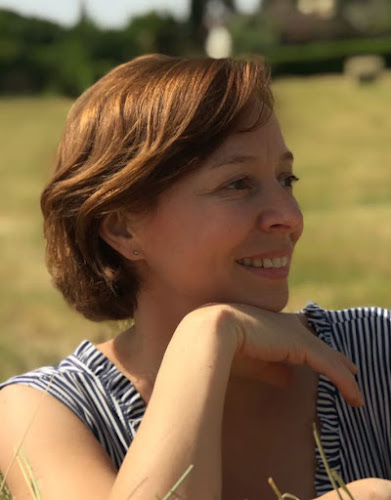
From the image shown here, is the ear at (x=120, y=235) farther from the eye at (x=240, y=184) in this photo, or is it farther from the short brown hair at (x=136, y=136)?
the eye at (x=240, y=184)

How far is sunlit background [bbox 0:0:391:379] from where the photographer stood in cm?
898

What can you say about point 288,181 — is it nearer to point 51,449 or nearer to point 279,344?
point 279,344

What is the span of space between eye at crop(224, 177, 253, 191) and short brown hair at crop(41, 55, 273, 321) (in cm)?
9

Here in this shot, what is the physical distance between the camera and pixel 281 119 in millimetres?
2621

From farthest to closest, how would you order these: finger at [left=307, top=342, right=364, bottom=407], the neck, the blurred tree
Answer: the blurred tree < the neck < finger at [left=307, top=342, right=364, bottom=407]

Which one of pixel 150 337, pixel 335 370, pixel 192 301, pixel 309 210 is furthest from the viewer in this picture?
pixel 309 210

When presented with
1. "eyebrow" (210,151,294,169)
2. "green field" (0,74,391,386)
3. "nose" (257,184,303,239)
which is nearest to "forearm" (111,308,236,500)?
"nose" (257,184,303,239)

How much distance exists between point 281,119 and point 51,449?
3.30 feet

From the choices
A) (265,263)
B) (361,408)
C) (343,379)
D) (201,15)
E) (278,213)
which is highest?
(278,213)

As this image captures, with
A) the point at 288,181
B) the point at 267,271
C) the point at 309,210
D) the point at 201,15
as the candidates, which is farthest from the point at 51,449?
the point at 201,15

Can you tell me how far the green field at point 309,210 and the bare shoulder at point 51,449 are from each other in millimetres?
661

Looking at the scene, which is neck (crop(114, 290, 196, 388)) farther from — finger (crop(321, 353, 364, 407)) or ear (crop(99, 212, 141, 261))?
finger (crop(321, 353, 364, 407))

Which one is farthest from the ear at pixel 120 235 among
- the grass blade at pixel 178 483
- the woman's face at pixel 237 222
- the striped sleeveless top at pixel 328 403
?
the grass blade at pixel 178 483

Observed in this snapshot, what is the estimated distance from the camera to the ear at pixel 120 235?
7.95ft
